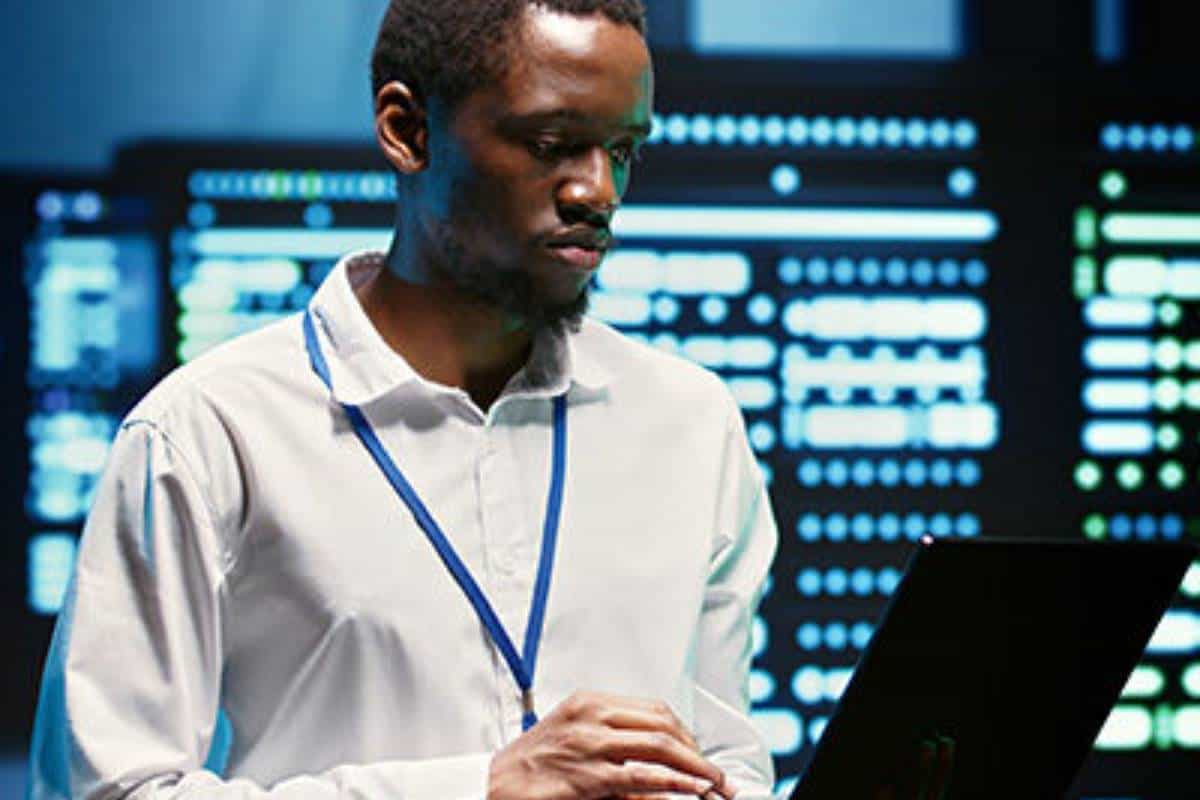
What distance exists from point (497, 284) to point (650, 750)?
0.39 metres

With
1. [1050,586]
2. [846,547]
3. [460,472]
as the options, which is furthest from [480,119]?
[846,547]

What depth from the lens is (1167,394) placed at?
106 inches

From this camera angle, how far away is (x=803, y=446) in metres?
2.57

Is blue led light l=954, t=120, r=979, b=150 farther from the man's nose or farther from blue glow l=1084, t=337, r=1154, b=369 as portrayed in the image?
the man's nose

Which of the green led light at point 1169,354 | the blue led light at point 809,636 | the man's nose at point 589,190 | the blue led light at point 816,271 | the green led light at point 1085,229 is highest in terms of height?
the man's nose at point 589,190

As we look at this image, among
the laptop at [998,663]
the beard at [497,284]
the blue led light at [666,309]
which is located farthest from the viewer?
the blue led light at [666,309]

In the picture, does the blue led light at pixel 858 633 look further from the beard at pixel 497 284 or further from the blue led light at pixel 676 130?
the beard at pixel 497 284

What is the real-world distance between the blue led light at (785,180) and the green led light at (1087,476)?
576mm

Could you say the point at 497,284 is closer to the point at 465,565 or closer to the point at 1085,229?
the point at 465,565

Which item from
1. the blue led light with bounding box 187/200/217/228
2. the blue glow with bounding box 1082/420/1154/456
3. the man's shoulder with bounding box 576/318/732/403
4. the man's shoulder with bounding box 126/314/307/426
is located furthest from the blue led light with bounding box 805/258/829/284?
the man's shoulder with bounding box 126/314/307/426

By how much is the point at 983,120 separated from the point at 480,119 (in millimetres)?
1438

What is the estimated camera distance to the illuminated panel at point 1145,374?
2.66 meters

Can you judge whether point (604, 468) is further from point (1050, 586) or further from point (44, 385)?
point (44, 385)

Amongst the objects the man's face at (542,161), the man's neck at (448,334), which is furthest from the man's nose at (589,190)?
the man's neck at (448,334)
